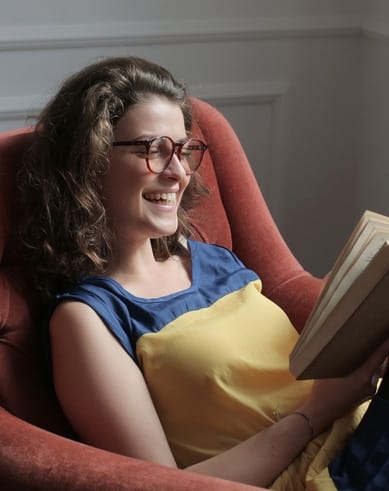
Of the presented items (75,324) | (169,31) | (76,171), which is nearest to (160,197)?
(76,171)

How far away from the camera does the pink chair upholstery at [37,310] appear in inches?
46.9

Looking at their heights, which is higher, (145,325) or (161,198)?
(161,198)

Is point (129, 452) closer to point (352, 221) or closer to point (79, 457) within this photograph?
point (79, 457)

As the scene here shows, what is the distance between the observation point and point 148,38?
8.02 feet

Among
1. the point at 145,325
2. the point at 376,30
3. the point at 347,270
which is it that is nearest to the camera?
the point at 347,270

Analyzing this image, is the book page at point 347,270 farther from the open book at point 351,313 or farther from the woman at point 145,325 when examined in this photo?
the woman at point 145,325

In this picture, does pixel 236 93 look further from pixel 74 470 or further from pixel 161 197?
pixel 74 470

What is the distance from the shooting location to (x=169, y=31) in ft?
8.05

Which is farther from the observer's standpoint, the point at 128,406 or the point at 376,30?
the point at 376,30

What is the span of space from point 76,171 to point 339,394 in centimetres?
54

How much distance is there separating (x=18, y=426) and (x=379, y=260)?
56 cm

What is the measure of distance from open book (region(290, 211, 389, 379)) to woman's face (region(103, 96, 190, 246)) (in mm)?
305

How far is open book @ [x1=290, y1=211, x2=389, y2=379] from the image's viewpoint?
4.05ft

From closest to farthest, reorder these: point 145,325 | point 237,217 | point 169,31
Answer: point 145,325 → point 237,217 → point 169,31
